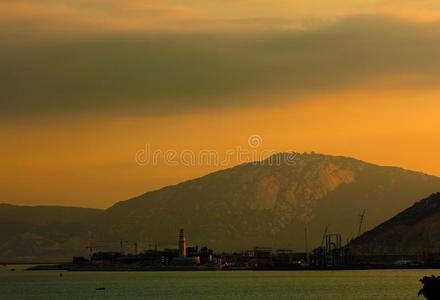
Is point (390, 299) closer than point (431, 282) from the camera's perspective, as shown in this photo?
No

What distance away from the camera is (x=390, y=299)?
196000 millimetres

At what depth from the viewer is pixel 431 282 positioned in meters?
115

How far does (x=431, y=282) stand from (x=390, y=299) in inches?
3261
